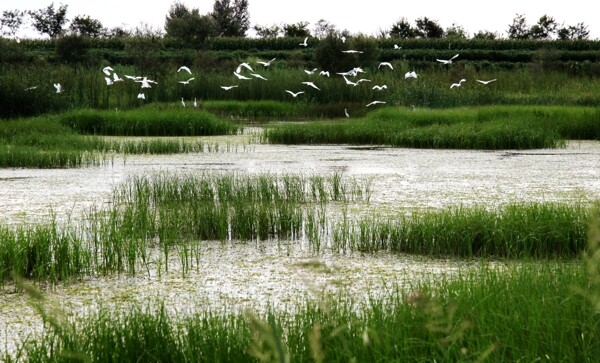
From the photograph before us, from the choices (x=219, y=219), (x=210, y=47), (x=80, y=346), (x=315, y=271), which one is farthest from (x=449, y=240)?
(x=210, y=47)

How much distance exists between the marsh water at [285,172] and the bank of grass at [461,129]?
0.44m

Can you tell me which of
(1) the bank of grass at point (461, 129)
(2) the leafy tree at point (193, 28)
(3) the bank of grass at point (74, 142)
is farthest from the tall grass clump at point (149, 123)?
(2) the leafy tree at point (193, 28)

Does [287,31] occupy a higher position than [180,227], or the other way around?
[287,31]

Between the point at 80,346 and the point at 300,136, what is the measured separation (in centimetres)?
889

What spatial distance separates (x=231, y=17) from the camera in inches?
1501

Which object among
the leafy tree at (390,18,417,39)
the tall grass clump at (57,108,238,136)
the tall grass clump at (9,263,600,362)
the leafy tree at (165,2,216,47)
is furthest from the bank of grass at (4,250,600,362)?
the leafy tree at (390,18,417,39)

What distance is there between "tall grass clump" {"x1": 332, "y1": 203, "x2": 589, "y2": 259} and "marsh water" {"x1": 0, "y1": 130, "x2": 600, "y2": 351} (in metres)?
0.17

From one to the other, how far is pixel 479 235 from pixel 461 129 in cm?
631

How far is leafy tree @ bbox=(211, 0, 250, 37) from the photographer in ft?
121

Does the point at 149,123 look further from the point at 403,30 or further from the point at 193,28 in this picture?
the point at 403,30

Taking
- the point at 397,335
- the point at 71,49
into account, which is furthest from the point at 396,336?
the point at 71,49

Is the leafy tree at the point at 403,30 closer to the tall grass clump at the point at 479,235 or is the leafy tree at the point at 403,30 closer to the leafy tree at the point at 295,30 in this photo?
the leafy tree at the point at 295,30

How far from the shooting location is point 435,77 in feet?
61.0

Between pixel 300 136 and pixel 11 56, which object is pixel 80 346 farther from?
pixel 11 56
